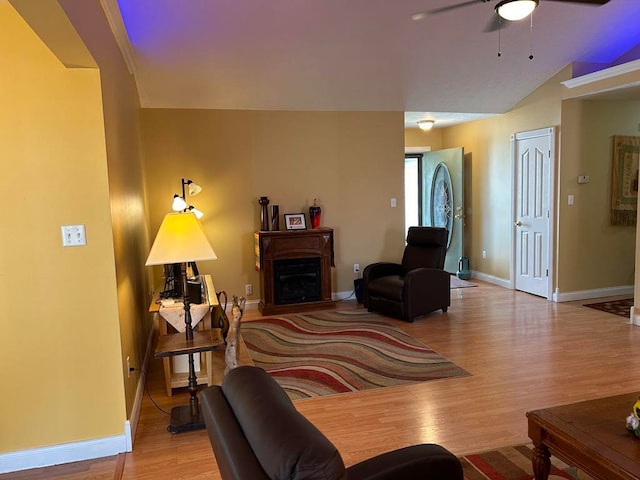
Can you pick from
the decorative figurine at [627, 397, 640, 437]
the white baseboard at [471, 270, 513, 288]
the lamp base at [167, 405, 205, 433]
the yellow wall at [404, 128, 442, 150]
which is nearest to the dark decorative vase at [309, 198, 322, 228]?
the white baseboard at [471, 270, 513, 288]

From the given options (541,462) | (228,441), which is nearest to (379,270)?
(541,462)

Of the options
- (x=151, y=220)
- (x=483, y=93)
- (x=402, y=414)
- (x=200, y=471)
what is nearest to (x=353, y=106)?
(x=483, y=93)

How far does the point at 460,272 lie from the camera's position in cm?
725

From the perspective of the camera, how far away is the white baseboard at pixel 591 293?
5676mm

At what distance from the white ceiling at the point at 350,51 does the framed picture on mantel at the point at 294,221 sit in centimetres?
126

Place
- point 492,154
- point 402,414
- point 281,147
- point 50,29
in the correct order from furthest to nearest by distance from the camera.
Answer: point 492,154
point 281,147
point 402,414
point 50,29

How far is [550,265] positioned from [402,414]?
3.64 meters

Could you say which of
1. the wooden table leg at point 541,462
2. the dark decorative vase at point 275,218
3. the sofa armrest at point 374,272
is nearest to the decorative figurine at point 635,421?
the wooden table leg at point 541,462

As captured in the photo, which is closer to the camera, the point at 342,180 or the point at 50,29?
the point at 50,29

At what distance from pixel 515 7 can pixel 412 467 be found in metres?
2.77

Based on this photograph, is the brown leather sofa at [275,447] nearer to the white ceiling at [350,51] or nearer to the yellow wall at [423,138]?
the white ceiling at [350,51]

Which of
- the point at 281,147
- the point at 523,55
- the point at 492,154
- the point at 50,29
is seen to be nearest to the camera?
the point at 50,29

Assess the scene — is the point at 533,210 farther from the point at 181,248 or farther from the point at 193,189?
the point at 181,248

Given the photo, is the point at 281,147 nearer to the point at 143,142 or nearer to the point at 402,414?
the point at 143,142
